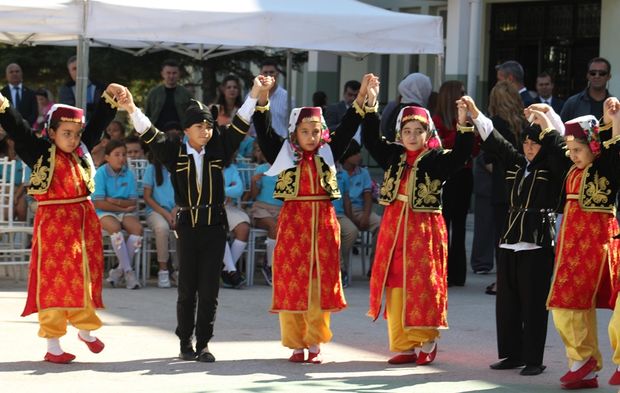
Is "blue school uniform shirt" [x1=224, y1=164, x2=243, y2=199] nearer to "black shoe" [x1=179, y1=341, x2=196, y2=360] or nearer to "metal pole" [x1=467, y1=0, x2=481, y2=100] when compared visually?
"black shoe" [x1=179, y1=341, x2=196, y2=360]

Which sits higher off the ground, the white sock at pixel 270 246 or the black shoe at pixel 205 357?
→ the white sock at pixel 270 246

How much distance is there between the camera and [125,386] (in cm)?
797

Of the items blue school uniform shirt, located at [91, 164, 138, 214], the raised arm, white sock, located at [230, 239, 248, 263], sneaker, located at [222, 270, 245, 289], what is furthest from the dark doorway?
the raised arm

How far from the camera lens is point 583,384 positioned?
27.0 ft

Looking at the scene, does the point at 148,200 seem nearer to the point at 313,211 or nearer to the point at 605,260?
the point at 313,211

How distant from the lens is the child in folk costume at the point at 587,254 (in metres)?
8.24

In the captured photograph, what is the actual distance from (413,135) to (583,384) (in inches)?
74.3

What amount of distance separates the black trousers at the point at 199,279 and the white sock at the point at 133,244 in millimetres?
3880

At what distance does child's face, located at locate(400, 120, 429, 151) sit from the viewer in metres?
8.97

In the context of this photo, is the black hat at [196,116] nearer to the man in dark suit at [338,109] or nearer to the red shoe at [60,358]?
the red shoe at [60,358]

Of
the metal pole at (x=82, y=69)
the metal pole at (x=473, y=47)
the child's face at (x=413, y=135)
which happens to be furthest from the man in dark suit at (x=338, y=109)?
the child's face at (x=413, y=135)

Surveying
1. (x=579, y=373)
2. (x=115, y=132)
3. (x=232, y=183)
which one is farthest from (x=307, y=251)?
(x=115, y=132)

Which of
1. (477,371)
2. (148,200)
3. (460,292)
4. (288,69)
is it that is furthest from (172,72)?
(477,371)

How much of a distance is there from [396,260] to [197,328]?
132cm
